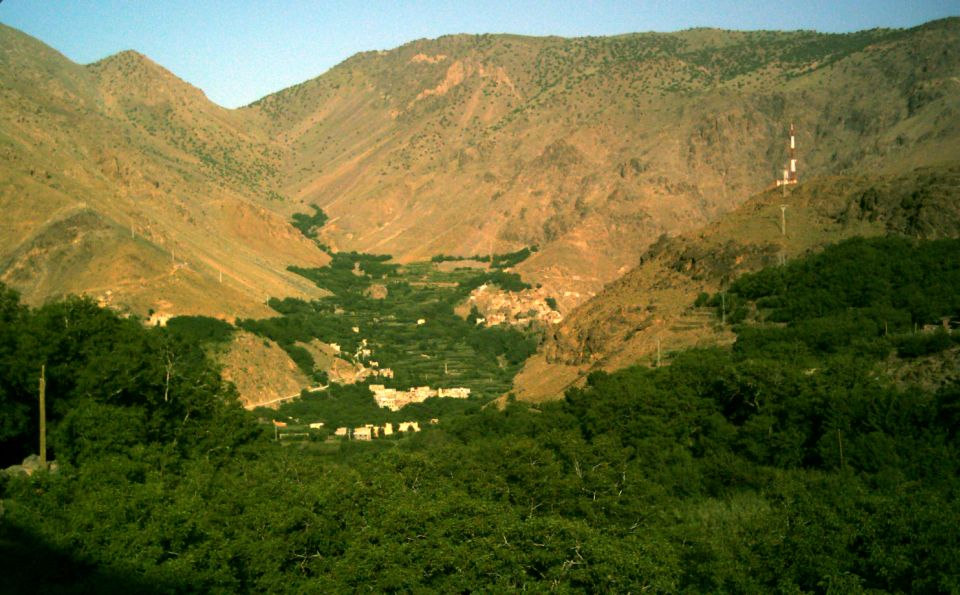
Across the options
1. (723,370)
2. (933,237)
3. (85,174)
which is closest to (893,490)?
(723,370)

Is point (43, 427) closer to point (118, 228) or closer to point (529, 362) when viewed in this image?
point (529, 362)

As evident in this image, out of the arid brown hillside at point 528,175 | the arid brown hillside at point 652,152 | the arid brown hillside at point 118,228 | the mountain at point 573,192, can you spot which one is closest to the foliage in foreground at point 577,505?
the mountain at point 573,192

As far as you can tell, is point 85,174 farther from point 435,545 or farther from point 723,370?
point 435,545

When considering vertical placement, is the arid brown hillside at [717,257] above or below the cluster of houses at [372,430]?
above

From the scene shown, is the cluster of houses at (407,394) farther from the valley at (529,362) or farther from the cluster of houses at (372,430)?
the cluster of houses at (372,430)

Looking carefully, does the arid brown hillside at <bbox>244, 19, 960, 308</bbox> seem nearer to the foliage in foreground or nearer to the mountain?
the mountain

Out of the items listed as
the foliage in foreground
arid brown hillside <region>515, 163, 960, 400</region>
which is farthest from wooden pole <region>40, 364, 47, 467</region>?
arid brown hillside <region>515, 163, 960, 400</region>

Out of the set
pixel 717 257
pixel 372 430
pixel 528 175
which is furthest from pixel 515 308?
pixel 528 175
